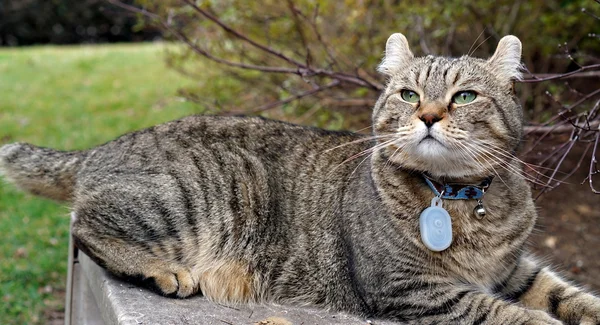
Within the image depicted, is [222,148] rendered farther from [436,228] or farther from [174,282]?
[436,228]

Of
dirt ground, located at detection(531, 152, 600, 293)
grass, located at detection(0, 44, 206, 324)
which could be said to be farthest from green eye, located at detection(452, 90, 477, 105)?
dirt ground, located at detection(531, 152, 600, 293)

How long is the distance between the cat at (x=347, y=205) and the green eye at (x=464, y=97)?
0.02 meters

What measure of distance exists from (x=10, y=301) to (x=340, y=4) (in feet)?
13.7

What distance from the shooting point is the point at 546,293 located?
10.7ft

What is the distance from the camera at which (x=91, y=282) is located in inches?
142

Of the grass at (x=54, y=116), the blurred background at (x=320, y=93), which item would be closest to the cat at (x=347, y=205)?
the blurred background at (x=320, y=93)

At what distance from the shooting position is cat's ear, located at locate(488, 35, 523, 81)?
10.1ft

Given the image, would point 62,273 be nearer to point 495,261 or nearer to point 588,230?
point 495,261

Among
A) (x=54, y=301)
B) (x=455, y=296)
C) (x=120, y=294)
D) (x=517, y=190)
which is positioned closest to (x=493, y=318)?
(x=455, y=296)

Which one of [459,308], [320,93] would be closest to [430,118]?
[459,308]

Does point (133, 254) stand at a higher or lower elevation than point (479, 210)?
lower

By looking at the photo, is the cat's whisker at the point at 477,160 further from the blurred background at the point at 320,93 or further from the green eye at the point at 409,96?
the blurred background at the point at 320,93

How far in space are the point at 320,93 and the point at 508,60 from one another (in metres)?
3.27

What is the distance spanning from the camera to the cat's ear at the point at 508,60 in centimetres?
308
